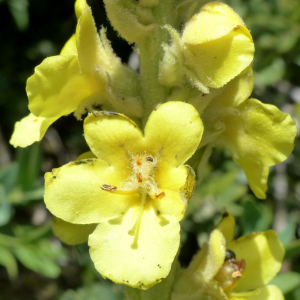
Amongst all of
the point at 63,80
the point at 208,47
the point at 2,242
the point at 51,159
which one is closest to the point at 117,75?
the point at 63,80

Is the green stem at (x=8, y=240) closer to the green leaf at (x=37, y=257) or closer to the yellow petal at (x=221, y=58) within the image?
the green leaf at (x=37, y=257)

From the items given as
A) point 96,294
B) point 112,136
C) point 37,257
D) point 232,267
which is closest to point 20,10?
point 37,257

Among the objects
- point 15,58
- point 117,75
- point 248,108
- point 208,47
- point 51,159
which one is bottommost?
point 51,159

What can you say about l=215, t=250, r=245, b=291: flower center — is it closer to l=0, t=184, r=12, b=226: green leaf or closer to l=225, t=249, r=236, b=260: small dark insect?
l=225, t=249, r=236, b=260: small dark insect

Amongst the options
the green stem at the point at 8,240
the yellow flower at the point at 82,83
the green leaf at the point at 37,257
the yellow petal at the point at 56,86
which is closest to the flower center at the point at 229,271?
the yellow flower at the point at 82,83

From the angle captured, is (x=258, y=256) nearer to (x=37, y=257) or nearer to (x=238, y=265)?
(x=238, y=265)

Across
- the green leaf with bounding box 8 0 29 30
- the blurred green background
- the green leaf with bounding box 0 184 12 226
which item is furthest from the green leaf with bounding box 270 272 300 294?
the green leaf with bounding box 8 0 29 30

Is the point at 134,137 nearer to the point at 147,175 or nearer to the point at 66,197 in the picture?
the point at 147,175
